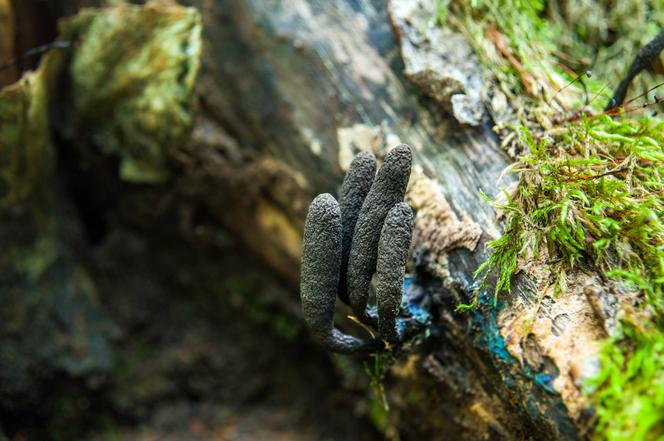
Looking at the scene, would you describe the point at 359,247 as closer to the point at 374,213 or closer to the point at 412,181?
the point at 374,213

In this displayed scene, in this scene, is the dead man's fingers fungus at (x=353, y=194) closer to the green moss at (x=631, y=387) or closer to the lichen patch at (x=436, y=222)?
the lichen patch at (x=436, y=222)

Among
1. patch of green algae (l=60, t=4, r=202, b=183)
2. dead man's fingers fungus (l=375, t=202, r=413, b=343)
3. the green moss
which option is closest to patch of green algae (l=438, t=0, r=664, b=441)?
the green moss

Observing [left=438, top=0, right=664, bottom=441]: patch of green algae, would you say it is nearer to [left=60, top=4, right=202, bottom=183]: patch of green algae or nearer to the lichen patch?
the lichen patch

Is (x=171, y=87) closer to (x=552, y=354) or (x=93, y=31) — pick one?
(x=93, y=31)

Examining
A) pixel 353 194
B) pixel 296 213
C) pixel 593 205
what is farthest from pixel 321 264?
pixel 296 213

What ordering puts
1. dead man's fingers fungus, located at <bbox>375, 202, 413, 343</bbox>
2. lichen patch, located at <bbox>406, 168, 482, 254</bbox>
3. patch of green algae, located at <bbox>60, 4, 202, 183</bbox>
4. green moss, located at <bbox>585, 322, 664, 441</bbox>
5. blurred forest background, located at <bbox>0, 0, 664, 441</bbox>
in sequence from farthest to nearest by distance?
1. patch of green algae, located at <bbox>60, 4, 202, 183</bbox>
2. lichen patch, located at <bbox>406, 168, 482, 254</bbox>
3. blurred forest background, located at <bbox>0, 0, 664, 441</bbox>
4. dead man's fingers fungus, located at <bbox>375, 202, 413, 343</bbox>
5. green moss, located at <bbox>585, 322, 664, 441</bbox>

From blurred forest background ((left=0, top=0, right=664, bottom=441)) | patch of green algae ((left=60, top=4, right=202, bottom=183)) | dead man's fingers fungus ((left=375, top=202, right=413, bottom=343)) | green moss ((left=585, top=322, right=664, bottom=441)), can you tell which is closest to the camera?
green moss ((left=585, top=322, right=664, bottom=441))
